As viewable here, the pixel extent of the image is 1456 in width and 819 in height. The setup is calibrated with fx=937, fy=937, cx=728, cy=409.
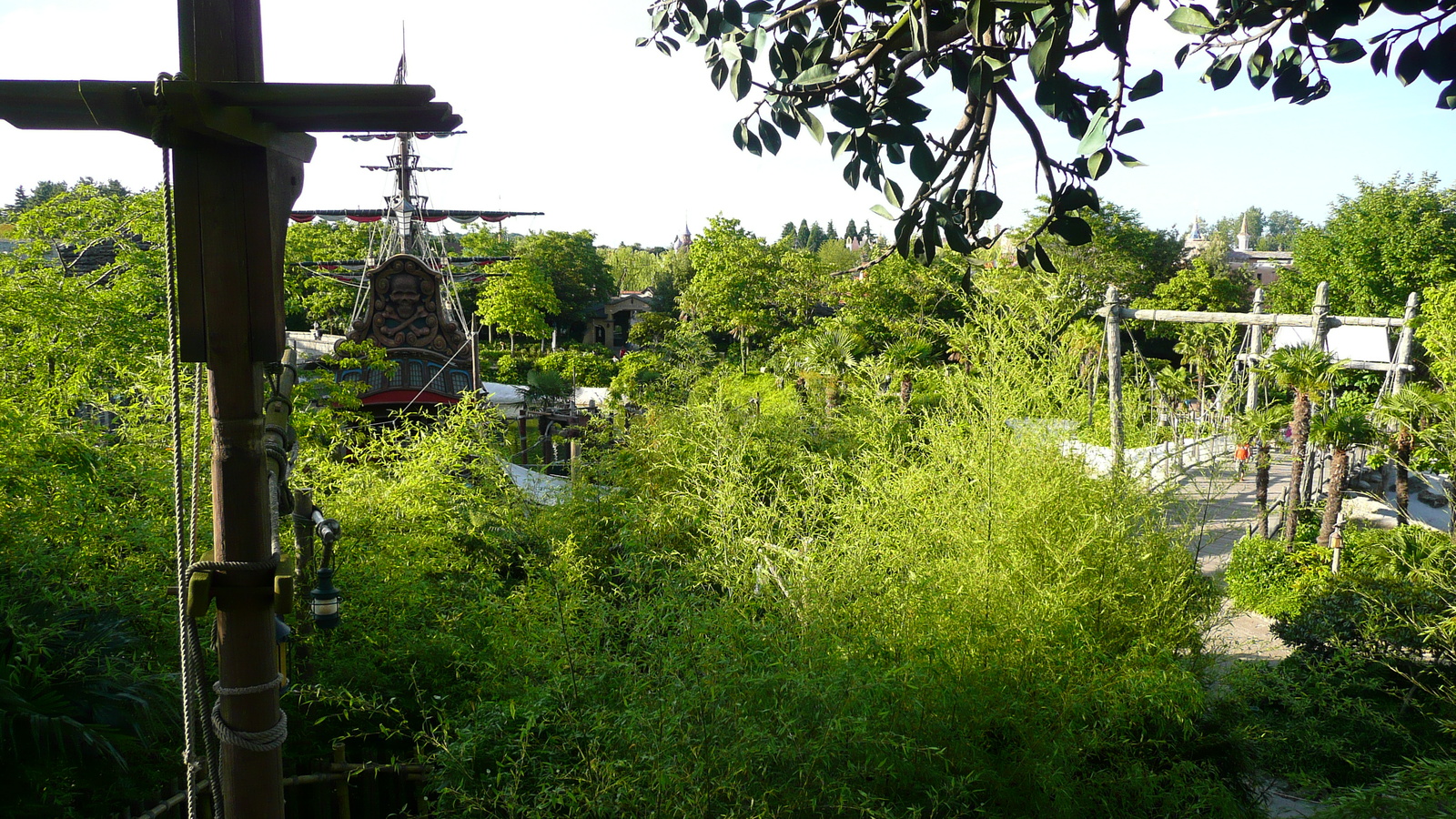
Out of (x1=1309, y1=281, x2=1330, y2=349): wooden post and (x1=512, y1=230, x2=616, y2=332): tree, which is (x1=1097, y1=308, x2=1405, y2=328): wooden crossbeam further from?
(x1=512, y1=230, x2=616, y2=332): tree

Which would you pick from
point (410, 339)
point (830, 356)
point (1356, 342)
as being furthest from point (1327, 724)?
point (1356, 342)

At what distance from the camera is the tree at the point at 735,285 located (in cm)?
2423

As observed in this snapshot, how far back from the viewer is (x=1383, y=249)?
885 inches

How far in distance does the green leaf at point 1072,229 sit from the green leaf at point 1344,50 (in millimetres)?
639

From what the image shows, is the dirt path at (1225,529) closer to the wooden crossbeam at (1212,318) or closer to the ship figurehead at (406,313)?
the wooden crossbeam at (1212,318)

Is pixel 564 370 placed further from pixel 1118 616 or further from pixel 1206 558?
pixel 1118 616

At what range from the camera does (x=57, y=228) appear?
6367 millimetres

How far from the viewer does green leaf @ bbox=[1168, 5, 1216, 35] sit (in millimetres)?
1524

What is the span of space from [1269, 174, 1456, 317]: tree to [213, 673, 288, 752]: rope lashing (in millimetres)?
25643

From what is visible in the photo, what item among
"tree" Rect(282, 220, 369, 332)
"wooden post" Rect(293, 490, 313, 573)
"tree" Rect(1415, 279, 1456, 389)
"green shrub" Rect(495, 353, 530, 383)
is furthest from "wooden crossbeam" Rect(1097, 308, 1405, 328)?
"green shrub" Rect(495, 353, 530, 383)

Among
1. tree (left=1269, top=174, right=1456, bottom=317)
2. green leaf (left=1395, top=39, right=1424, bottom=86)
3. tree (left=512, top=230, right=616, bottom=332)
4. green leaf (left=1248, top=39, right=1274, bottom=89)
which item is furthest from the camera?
tree (left=512, top=230, right=616, bottom=332)

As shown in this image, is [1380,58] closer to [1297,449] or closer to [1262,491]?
[1297,449]

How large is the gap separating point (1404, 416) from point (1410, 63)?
8.13 metres

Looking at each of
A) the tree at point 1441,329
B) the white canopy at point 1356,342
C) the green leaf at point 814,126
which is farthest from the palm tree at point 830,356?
the green leaf at point 814,126
